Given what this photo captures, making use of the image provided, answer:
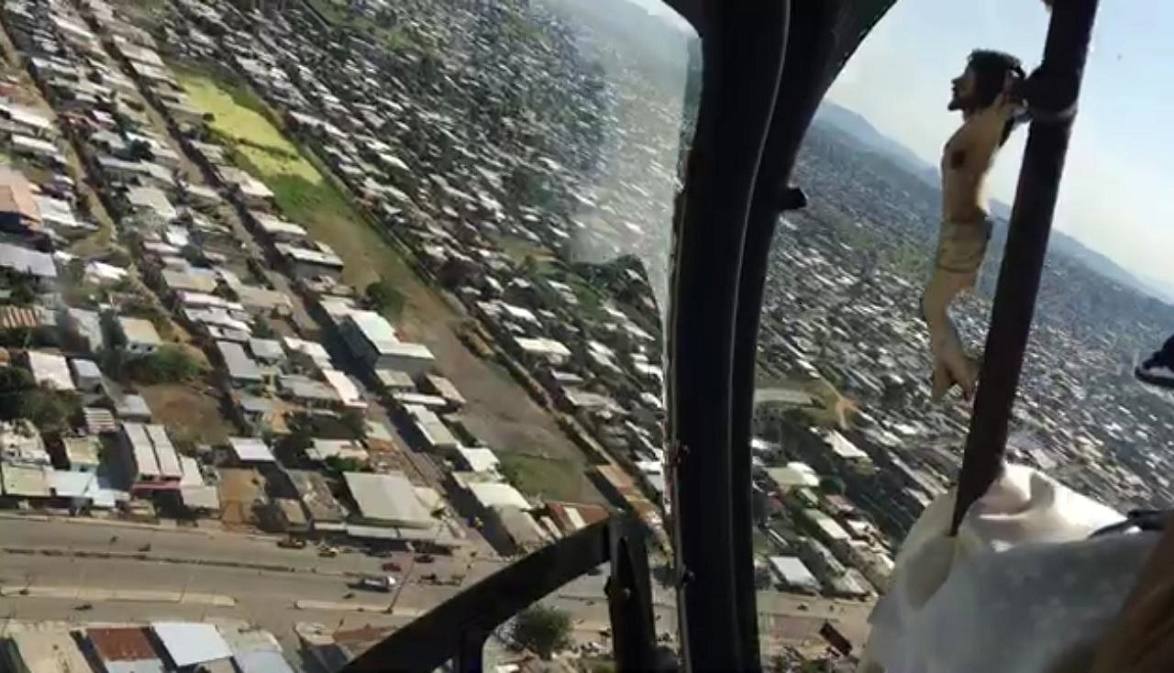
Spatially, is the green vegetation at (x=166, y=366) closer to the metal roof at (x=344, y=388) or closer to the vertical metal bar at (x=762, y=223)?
the metal roof at (x=344, y=388)

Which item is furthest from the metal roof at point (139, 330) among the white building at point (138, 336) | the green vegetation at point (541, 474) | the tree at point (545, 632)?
the tree at point (545, 632)

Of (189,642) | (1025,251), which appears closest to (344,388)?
(189,642)

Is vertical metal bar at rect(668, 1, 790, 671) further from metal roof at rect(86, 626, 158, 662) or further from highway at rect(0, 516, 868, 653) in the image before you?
metal roof at rect(86, 626, 158, 662)

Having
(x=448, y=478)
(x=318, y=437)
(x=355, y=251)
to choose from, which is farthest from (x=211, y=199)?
(x=448, y=478)

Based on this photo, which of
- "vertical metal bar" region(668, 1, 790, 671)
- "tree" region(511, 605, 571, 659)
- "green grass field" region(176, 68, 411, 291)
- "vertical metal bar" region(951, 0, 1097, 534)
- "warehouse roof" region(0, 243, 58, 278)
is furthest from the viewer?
"green grass field" region(176, 68, 411, 291)

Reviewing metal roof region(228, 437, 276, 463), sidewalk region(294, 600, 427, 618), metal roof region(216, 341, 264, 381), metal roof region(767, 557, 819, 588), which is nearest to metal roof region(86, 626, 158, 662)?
sidewalk region(294, 600, 427, 618)

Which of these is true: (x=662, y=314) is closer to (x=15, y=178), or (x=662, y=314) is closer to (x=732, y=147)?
(x=732, y=147)

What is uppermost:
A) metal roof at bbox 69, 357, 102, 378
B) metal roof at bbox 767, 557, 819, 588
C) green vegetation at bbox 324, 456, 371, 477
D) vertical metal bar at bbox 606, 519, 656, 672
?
vertical metal bar at bbox 606, 519, 656, 672

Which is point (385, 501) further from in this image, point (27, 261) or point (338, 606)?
point (27, 261)
